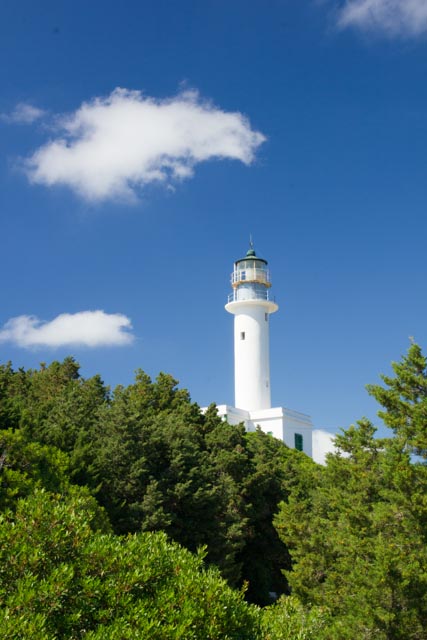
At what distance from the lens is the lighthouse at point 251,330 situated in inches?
1845

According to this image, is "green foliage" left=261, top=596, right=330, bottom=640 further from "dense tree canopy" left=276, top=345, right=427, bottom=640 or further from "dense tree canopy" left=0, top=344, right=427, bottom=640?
"dense tree canopy" left=276, top=345, right=427, bottom=640

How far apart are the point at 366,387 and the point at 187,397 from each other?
16.3 meters

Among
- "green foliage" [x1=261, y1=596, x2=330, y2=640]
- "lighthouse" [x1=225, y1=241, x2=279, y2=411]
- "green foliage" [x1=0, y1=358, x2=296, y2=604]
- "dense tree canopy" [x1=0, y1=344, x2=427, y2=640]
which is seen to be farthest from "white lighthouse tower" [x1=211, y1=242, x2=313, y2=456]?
"green foliage" [x1=261, y1=596, x2=330, y2=640]

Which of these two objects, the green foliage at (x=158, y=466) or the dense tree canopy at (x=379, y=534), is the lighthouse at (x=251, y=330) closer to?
the green foliage at (x=158, y=466)

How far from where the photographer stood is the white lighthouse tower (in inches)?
1745

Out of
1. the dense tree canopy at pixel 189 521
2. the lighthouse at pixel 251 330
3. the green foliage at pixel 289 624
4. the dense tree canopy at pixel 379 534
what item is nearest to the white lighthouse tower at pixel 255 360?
the lighthouse at pixel 251 330

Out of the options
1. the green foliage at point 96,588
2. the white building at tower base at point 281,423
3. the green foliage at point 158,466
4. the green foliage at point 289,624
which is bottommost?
the green foliage at point 289,624

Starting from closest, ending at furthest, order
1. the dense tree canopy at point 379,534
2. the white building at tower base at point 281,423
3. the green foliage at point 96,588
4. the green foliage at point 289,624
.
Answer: the green foliage at point 96,588
the green foliage at point 289,624
the dense tree canopy at point 379,534
the white building at tower base at point 281,423

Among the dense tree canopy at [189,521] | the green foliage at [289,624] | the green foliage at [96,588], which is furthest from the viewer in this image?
the green foliage at [289,624]

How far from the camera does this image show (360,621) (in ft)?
54.3

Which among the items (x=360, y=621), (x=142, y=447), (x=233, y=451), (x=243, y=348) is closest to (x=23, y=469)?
(x=142, y=447)

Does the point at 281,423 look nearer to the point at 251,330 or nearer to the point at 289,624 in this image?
the point at 251,330

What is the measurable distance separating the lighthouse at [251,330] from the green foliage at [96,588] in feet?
125

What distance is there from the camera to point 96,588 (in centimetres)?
757
